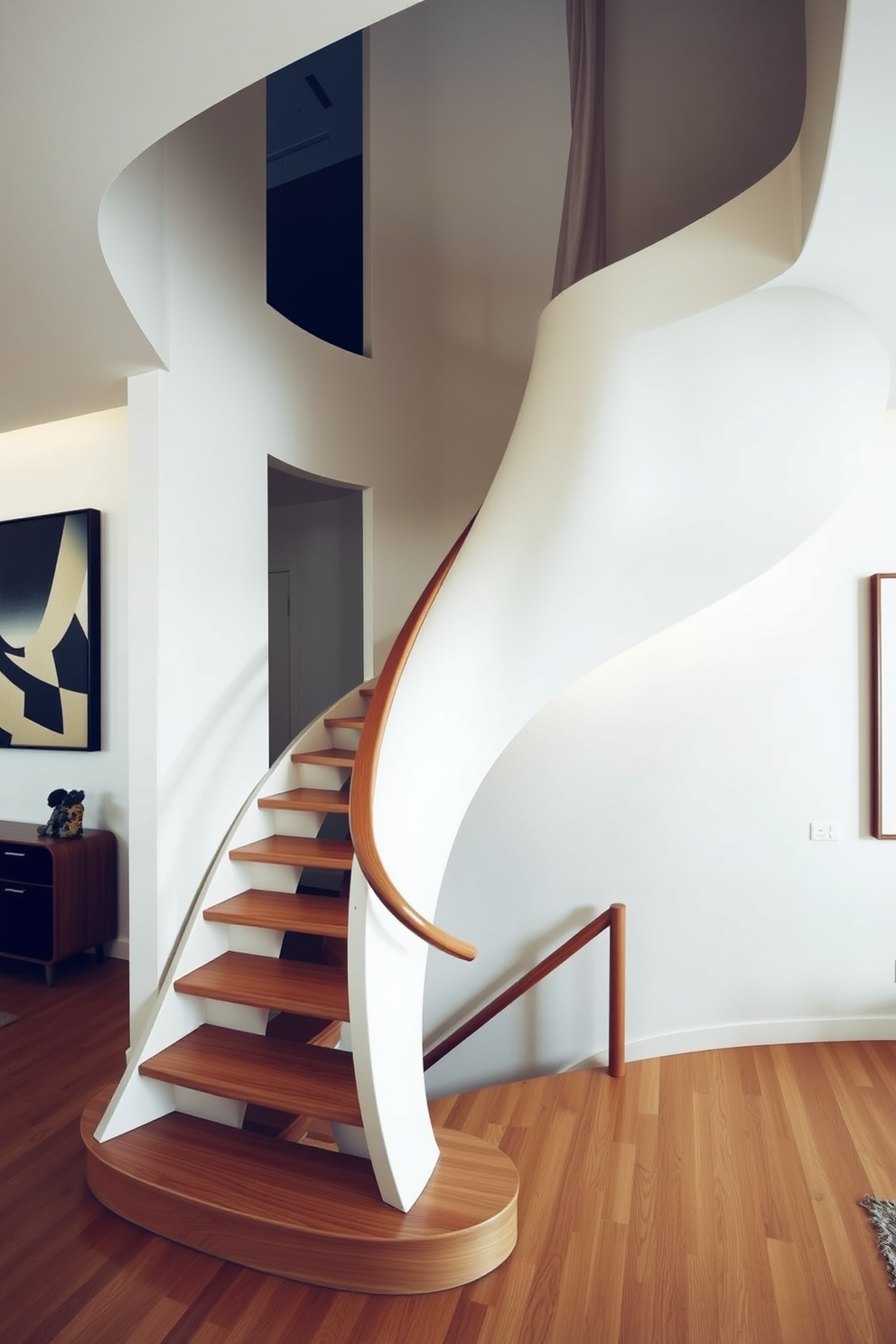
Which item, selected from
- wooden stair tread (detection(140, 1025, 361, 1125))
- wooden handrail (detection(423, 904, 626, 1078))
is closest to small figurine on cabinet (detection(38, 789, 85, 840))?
wooden stair tread (detection(140, 1025, 361, 1125))

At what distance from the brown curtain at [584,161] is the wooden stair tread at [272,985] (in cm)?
A: 315

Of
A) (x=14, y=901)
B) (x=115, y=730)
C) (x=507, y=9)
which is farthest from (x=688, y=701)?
(x=507, y=9)

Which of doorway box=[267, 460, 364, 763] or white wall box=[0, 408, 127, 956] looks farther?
doorway box=[267, 460, 364, 763]

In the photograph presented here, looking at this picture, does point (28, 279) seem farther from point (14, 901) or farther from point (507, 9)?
point (507, 9)

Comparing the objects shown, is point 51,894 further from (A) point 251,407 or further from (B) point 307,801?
(A) point 251,407

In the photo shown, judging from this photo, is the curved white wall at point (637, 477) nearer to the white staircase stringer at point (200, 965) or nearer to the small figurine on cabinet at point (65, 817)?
the white staircase stringer at point (200, 965)

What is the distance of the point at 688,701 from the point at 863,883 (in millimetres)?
1185

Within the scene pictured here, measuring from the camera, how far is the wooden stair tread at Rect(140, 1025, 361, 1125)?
231cm

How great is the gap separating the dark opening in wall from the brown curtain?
1.50 m

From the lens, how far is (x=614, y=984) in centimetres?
350

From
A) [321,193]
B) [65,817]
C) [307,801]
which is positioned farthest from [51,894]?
[321,193]

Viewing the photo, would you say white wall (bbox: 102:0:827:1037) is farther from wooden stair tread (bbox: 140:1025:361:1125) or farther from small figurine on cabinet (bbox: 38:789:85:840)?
small figurine on cabinet (bbox: 38:789:85:840)

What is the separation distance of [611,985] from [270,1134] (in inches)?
60.9

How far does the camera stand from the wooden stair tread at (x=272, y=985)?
2.52 metres
